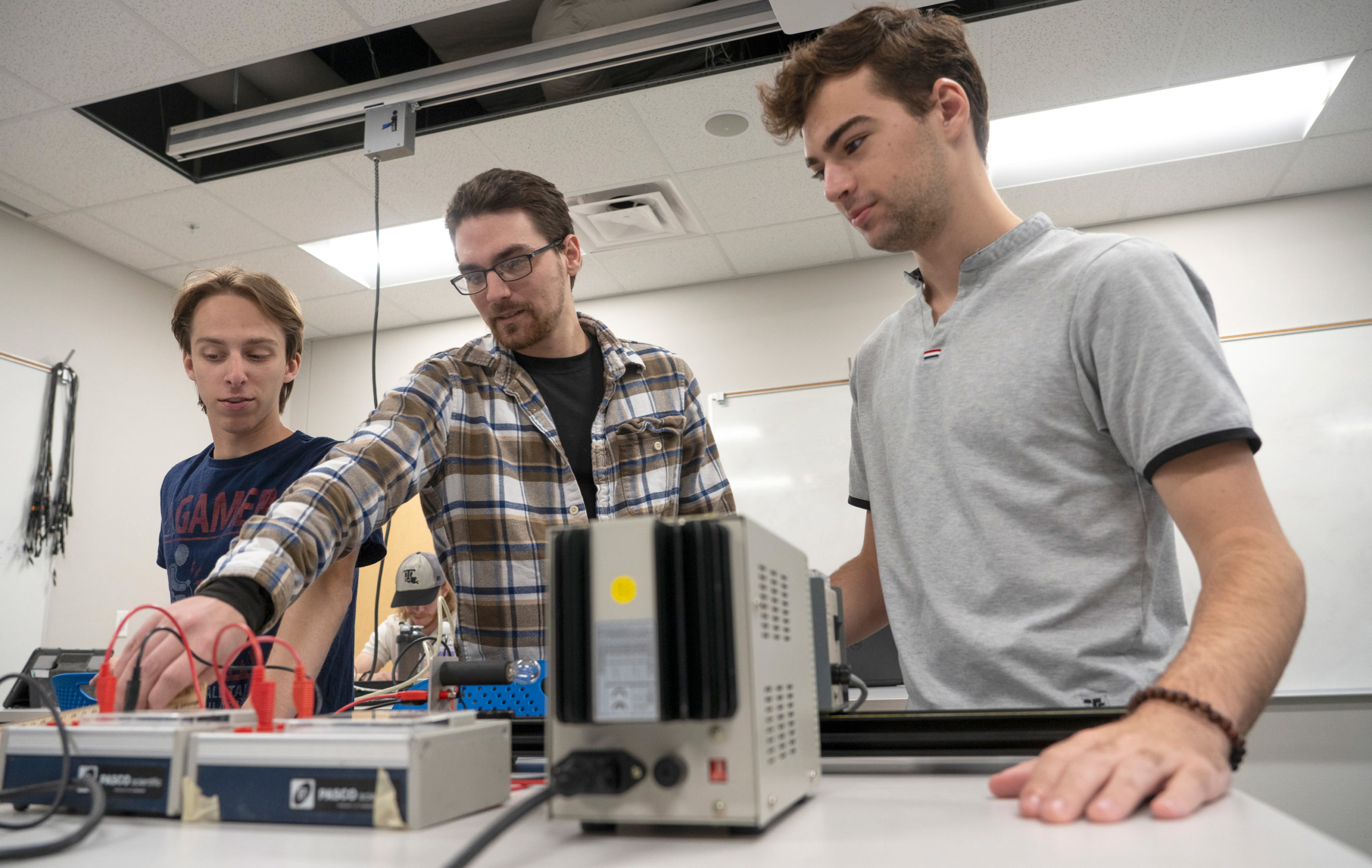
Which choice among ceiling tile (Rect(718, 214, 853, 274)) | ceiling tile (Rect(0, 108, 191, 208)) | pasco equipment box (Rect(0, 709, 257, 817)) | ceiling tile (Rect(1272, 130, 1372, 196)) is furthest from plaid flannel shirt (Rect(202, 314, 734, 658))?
ceiling tile (Rect(1272, 130, 1372, 196))

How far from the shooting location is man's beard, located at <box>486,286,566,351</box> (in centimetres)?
142

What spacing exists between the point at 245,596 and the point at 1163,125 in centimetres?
337

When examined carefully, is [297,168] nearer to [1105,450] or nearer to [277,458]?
[277,458]

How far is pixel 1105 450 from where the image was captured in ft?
3.02

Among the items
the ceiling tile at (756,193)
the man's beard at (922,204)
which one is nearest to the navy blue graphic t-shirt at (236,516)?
the man's beard at (922,204)

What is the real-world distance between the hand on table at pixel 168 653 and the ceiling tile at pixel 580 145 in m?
2.34

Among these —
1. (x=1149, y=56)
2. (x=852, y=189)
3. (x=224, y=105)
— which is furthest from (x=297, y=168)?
(x=1149, y=56)

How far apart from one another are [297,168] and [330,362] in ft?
5.90

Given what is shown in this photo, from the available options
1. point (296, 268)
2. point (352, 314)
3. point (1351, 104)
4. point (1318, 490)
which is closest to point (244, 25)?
point (296, 268)

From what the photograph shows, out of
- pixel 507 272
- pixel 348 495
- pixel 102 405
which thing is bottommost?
pixel 348 495

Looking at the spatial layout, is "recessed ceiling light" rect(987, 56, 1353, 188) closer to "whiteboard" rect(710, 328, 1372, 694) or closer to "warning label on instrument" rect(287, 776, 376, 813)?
"whiteboard" rect(710, 328, 1372, 694)

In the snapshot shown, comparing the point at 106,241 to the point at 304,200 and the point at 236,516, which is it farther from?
the point at 236,516

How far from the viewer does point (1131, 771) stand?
20.3 inches

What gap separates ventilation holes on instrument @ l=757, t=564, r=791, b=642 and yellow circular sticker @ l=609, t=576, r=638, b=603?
0.08 meters
